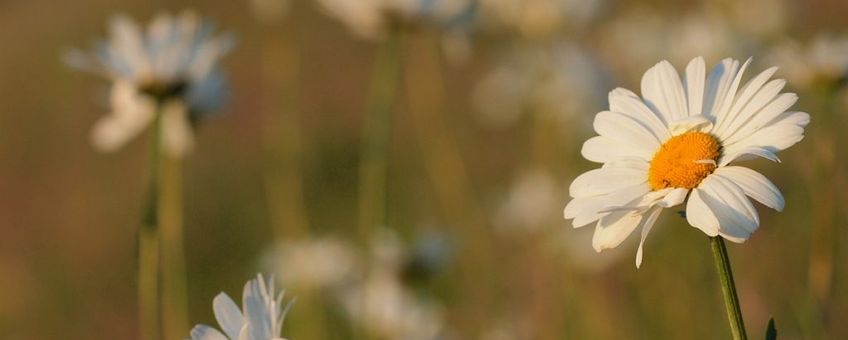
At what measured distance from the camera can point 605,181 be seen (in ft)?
2.37

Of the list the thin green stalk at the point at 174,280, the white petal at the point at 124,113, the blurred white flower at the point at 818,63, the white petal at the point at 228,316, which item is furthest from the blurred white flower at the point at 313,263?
the white petal at the point at 228,316

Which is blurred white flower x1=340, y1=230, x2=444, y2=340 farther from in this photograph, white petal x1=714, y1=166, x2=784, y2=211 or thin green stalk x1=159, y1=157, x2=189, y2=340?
white petal x1=714, y1=166, x2=784, y2=211

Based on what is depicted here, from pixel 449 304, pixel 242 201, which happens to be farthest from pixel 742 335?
pixel 242 201

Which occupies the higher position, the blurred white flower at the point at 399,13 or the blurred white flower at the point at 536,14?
the blurred white flower at the point at 536,14

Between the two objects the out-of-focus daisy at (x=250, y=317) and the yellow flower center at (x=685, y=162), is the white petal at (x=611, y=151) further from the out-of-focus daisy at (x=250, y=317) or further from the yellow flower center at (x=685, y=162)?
the out-of-focus daisy at (x=250, y=317)

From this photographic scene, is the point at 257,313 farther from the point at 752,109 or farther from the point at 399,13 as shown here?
the point at 399,13

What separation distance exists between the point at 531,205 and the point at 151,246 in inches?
55.6

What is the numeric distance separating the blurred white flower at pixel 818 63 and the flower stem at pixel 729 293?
0.67 metres

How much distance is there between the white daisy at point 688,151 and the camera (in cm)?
65

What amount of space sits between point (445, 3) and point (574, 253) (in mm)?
789

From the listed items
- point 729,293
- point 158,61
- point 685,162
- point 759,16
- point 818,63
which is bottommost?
point 729,293

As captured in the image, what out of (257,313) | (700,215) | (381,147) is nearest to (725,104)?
(700,215)

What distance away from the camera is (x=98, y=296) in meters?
3.61

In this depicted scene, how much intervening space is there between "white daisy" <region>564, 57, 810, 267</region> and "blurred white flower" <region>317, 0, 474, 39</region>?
743 mm
